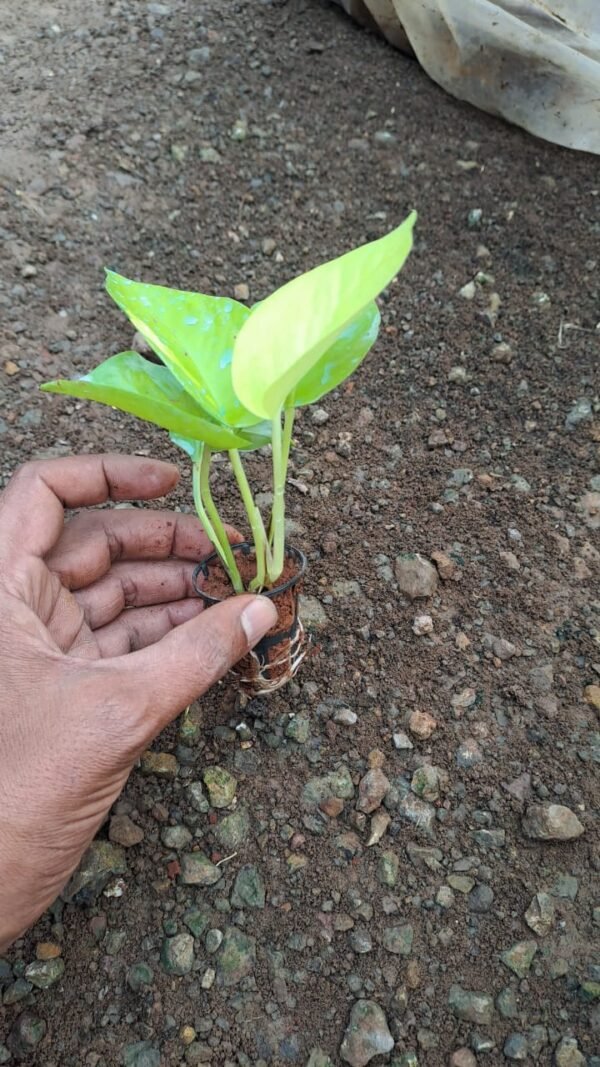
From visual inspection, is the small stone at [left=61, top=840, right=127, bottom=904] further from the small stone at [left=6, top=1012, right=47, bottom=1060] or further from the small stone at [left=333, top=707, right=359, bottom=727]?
the small stone at [left=333, top=707, right=359, bottom=727]

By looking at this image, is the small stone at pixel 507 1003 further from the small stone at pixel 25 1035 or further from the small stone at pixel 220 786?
the small stone at pixel 25 1035

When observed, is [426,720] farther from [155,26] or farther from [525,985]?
[155,26]

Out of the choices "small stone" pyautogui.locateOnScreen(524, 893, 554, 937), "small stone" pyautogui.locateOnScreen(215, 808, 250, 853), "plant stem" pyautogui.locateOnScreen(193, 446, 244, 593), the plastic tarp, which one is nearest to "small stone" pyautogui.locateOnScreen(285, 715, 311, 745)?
"small stone" pyautogui.locateOnScreen(215, 808, 250, 853)

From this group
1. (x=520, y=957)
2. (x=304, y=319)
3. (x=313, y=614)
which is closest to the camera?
(x=304, y=319)

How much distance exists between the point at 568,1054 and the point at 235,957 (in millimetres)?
354

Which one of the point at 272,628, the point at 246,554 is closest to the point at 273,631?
the point at 272,628

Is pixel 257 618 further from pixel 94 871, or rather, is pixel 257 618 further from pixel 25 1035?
pixel 25 1035

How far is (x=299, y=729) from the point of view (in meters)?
1.07

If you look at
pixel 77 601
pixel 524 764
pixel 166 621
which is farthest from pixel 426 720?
pixel 77 601

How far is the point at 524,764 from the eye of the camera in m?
1.04

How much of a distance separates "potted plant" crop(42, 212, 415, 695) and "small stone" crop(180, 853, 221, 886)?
0.67ft

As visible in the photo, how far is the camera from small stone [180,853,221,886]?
0.97 m

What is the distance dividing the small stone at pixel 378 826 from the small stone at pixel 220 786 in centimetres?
17

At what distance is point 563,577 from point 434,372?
45cm
